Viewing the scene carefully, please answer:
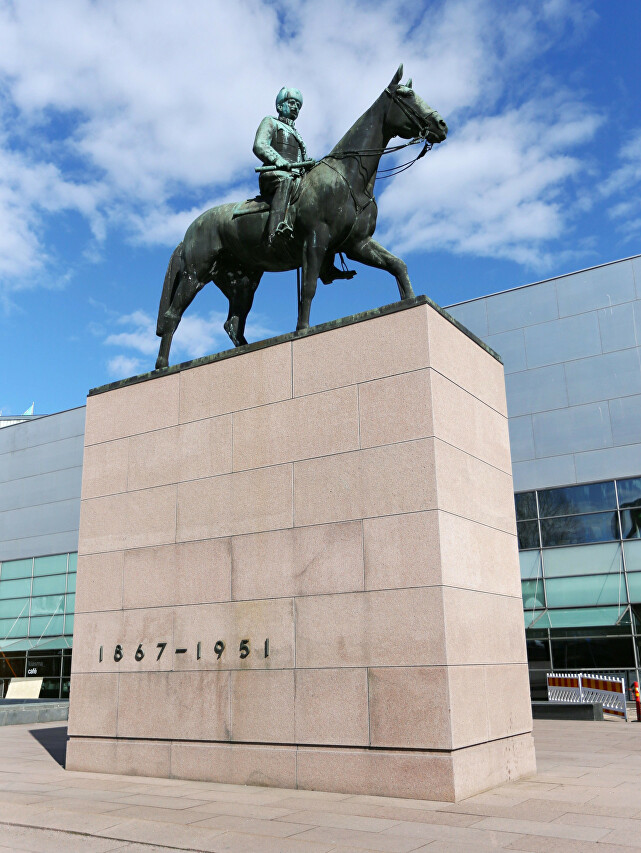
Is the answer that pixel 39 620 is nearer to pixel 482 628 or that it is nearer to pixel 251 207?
pixel 251 207

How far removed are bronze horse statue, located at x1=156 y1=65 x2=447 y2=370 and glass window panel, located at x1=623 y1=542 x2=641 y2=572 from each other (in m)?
20.0

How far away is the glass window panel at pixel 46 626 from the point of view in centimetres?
4166

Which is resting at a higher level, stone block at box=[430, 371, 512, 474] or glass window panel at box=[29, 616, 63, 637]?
stone block at box=[430, 371, 512, 474]

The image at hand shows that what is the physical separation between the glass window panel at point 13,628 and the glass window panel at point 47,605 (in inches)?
34.3

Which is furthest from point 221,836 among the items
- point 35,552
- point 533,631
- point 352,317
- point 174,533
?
point 35,552

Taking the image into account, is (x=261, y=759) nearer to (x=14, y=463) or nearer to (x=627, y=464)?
(x=627, y=464)

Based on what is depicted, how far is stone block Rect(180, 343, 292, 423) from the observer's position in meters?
11.6

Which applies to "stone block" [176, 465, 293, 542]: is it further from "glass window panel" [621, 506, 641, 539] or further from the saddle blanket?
"glass window panel" [621, 506, 641, 539]

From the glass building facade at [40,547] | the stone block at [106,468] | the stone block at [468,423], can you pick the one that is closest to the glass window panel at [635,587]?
the stone block at [468,423]

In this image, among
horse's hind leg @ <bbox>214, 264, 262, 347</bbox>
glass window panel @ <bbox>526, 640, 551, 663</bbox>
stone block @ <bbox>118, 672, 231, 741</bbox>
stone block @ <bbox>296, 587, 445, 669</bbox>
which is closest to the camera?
stone block @ <bbox>296, 587, 445, 669</bbox>

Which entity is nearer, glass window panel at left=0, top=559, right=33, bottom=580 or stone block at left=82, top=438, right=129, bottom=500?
stone block at left=82, top=438, right=129, bottom=500

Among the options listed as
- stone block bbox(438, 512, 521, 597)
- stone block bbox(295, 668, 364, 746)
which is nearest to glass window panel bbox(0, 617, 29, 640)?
stone block bbox(295, 668, 364, 746)

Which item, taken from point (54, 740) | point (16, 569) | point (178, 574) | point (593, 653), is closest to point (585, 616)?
point (593, 653)

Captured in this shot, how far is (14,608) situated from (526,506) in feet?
95.1
